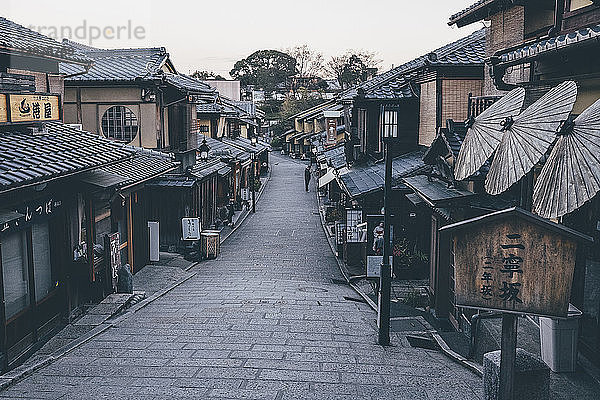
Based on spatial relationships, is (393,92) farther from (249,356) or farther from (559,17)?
(249,356)

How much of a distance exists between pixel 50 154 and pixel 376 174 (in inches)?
515

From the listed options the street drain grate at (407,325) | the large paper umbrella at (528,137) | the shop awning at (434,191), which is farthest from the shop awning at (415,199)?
the large paper umbrella at (528,137)

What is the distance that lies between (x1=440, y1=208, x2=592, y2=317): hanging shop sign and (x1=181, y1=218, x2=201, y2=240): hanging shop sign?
19.2 m

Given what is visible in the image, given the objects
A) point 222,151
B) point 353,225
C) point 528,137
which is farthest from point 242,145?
point 528,137

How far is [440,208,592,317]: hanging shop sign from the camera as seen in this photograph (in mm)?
6125

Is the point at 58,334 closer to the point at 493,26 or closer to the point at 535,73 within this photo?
the point at 535,73

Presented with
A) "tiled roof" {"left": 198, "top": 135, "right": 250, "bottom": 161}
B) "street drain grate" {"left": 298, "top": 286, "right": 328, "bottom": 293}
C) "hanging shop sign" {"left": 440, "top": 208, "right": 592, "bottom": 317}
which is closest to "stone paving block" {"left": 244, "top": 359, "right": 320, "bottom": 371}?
"hanging shop sign" {"left": 440, "top": 208, "right": 592, "bottom": 317}

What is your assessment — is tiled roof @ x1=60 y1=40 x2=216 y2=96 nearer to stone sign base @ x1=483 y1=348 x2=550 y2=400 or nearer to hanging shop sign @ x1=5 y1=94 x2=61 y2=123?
hanging shop sign @ x1=5 y1=94 x2=61 y2=123

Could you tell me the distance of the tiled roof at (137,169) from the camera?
16.0m

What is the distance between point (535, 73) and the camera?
1173cm

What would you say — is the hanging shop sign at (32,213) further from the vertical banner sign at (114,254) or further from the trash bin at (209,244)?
the trash bin at (209,244)

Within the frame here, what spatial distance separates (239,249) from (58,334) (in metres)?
14.8

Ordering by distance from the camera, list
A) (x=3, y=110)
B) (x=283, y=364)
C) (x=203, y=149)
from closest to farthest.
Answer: (x=283, y=364), (x=3, y=110), (x=203, y=149)

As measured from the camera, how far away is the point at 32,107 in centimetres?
1323
